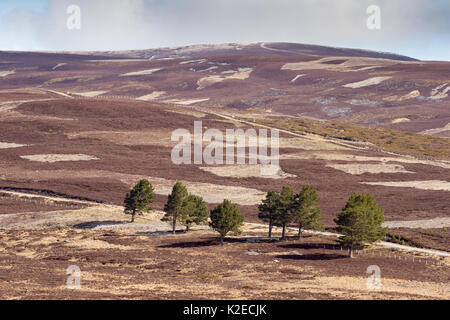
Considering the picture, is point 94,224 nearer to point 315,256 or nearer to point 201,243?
point 201,243

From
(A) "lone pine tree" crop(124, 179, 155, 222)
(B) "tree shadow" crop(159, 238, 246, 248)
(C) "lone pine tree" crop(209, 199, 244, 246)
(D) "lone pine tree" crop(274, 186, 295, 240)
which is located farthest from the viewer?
(A) "lone pine tree" crop(124, 179, 155, 222)

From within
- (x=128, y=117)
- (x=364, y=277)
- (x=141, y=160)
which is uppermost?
(x=128, y=117)

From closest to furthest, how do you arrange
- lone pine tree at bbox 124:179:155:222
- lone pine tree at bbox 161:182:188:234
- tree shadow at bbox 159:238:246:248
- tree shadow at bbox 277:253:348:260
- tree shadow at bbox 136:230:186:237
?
tree shadow at bbox 277:253:348:260, tree shadow at bbox 159:238:246:248, tree shadow at bbox 136:230:186:237, lone pine tree at bbox 161:182:188:234, lone pine tree at bbox 124:179:155:222

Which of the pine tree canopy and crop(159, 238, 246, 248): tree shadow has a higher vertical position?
the pine tree canopy

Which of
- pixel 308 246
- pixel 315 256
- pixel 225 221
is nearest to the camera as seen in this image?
pixel 315 256

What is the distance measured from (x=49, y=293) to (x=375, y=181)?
95155mm

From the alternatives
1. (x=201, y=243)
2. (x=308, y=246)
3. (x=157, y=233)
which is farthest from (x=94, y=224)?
(x=308, y=246)

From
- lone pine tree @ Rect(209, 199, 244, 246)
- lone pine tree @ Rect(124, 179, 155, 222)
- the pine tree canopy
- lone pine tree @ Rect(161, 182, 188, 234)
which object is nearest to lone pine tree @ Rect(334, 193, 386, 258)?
the pine tree canopy

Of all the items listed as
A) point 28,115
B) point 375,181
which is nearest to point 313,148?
point 375,181

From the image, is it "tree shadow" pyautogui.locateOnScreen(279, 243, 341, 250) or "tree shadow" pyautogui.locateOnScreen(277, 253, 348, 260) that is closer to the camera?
"tree shadow" pyautogui.locateOnScreen(277, 253, 348, 260)

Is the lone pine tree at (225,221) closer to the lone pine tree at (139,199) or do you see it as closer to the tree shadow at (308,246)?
the tree shadow at (308,246)

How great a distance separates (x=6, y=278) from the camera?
49562 millimetres

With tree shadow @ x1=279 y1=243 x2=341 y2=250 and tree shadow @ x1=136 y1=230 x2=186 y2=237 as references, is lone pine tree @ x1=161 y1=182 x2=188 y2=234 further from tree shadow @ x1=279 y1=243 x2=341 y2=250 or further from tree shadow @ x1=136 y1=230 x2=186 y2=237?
tree shadow @ x1=279 y1=243 x2=341 y2=250

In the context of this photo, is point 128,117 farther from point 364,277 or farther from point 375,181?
point 364,277
